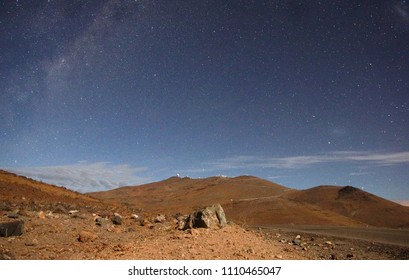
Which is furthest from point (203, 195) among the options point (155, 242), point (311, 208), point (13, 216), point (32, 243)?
point (32, 243)

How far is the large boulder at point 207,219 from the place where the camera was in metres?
9.19

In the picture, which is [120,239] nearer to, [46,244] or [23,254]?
[46,244]

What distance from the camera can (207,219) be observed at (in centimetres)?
924

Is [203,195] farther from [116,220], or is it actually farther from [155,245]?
[155,245]

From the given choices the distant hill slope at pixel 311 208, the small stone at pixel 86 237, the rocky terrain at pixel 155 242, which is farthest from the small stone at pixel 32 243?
the distant hill slope at pixel 311 208

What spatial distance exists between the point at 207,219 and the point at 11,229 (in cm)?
516

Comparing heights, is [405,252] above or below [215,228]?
below

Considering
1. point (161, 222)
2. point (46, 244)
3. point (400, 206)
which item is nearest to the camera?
point (46, 244)

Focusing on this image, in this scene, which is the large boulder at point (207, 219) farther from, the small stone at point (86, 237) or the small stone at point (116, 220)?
the small stone at point (116, 220)

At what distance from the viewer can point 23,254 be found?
7.38 meters

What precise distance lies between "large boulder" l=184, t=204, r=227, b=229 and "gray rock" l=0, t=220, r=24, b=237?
4.40 m
